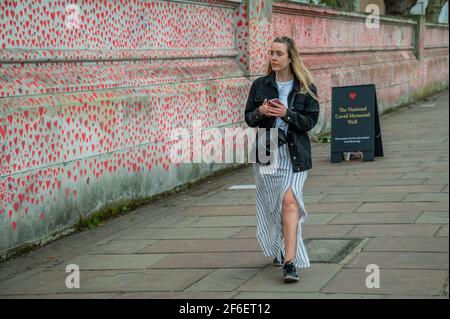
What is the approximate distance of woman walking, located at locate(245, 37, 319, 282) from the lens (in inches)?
235

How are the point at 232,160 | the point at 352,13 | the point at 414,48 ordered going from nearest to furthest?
1. the point at 232,160
2. the point at 352,13
3. the point at 414,48

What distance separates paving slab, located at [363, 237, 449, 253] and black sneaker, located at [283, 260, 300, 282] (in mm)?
1019

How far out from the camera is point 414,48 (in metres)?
23.8

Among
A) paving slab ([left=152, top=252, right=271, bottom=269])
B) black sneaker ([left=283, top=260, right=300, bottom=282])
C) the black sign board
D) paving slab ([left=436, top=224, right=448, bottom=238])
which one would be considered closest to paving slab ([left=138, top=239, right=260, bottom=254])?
paving slab ([left=152, top=252, right=271, bottom=269])

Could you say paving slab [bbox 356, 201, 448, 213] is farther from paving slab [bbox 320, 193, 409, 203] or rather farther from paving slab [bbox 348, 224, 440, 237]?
paving slab [bbox 348, 224, 440, 237]

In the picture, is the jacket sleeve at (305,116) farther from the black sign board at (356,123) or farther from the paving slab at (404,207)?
the black sign board at (356,123)

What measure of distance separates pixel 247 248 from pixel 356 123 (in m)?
5.23

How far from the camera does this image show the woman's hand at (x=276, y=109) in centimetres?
589

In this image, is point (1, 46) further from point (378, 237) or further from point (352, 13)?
point (352, 13)

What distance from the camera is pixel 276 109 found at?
5.90 meters

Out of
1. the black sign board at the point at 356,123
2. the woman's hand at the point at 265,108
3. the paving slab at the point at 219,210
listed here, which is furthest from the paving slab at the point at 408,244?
the black sign board at the point at 356,123

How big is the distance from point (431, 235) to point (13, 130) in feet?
10.9

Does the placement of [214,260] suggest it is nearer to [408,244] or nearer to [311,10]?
[408,244]

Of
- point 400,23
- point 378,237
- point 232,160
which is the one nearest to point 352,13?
point 400,23
